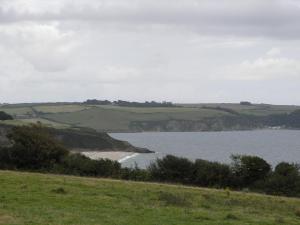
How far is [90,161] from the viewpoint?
35.4 m

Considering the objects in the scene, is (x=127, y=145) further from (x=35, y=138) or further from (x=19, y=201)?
(x=19, y=201)

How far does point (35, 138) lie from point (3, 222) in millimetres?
23754

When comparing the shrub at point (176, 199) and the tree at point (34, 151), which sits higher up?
the tree at point (34, 151)

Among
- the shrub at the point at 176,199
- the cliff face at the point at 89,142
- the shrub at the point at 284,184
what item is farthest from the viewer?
the cliff face at the point at 89,142

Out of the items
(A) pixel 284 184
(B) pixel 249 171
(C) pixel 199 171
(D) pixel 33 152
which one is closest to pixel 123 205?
(A) pixel 284 184

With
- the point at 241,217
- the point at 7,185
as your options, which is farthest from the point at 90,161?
the point at 241,217

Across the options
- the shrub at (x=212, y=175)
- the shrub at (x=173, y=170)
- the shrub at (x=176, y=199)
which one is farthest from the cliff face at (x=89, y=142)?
the shrub at (x=176, y=199)

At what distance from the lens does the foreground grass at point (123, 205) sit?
15758mm

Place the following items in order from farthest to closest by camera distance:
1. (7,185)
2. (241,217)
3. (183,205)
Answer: (7,185), (183,205), (241,217)

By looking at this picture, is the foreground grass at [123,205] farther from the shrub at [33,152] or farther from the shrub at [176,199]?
the shrub at [33,152]

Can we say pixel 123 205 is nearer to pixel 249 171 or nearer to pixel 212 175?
pixel 212 175

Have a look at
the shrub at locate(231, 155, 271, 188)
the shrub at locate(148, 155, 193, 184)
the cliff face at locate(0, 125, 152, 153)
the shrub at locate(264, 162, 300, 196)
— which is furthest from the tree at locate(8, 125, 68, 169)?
the cliff face at locate(0, 125, 152, 153)

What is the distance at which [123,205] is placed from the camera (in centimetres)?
1892

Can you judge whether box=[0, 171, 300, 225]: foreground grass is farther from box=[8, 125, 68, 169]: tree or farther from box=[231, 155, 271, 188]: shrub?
box=[8, 125, 68, 169]: tree
